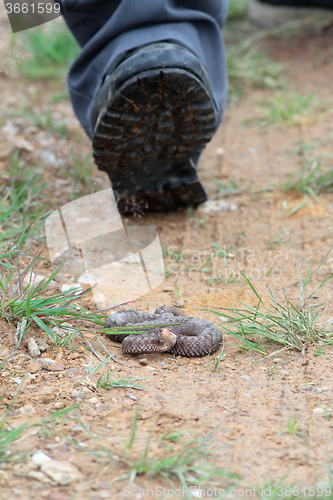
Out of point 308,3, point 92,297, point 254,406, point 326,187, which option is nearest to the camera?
point 254,406

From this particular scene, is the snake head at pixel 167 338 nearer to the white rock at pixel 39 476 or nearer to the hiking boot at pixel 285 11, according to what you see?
the white rock at pixel 39 476

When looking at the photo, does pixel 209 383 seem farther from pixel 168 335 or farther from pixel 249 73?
pixel 249 73

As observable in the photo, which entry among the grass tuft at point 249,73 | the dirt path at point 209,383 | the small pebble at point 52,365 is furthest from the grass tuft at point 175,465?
the grass tuft at point 249,73

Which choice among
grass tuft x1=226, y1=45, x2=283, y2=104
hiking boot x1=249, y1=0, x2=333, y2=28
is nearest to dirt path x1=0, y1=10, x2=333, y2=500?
grass tuft x1=226, y1=45, x2=283, y2=104

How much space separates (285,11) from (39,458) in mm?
4699

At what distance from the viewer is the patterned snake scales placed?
1943mm

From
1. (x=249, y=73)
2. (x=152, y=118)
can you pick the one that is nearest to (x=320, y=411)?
(x=152, y=118)

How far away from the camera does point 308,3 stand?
15.9 ft

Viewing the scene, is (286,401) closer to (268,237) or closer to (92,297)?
(92,297)

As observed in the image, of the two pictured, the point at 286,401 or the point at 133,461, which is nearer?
the point at 133,461

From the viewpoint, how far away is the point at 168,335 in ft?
6.35

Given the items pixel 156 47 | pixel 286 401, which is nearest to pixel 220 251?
pixel 156 47

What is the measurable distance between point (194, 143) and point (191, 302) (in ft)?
2.38

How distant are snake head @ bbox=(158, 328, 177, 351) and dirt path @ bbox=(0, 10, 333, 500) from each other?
5cm
